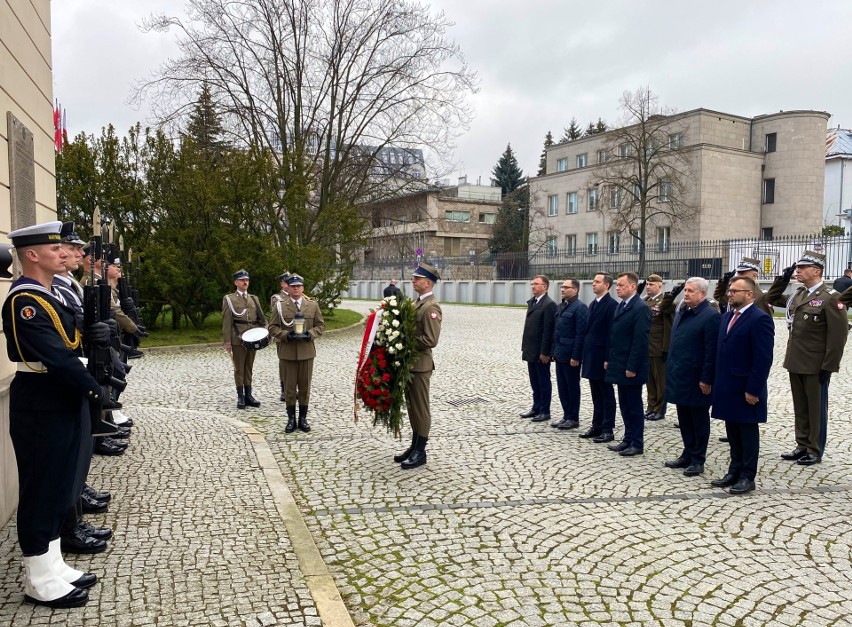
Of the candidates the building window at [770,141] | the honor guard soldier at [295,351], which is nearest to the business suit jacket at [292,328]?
the honor guard soldier at [295,351]

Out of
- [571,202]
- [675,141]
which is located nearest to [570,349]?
[675,141]

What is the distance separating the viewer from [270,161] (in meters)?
21.8

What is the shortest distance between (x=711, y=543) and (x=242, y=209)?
729 inches

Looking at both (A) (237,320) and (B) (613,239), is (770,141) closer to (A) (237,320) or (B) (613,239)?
(B) (613,239)

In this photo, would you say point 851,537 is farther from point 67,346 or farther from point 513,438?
point 67,346

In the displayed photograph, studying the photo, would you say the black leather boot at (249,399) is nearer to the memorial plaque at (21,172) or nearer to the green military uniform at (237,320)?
the green military uniform at (237,320)

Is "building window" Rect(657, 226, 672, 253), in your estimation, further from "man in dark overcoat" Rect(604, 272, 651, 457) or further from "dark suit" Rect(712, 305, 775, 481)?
"dark suit" Rect(712, 305, 775, 481)

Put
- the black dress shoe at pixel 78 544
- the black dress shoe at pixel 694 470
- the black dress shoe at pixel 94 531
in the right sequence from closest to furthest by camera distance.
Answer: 1. the black dress shoe at pixel 78 544
2. the black dress shoe at pixel 94 531
3. the black dress shoe at pixel 694 470

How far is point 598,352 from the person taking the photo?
862 cm

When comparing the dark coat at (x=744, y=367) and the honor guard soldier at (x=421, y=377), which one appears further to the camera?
the honor guard soldier at (x=421, y=377)

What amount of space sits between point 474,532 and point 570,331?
448 centimetres

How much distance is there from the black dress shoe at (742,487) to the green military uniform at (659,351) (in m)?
3.40

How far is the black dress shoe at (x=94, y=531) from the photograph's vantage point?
480cm

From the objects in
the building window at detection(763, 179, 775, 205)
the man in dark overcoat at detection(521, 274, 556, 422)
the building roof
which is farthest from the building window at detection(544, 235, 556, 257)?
the man in dark overcoat at detection(521, 274, 556, 422)
